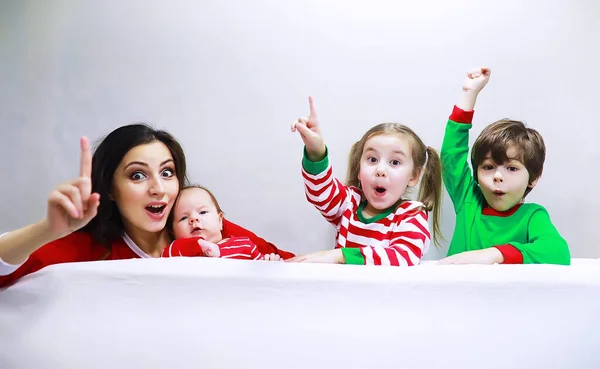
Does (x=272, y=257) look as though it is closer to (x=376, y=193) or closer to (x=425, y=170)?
(x=376, y=193)

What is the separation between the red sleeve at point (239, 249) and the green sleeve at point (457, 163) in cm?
63

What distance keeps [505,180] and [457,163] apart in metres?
0.17

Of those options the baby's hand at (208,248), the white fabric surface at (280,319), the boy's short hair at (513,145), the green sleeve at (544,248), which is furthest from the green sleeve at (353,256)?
the boy's short hair at (513,145)

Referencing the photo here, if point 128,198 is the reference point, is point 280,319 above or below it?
below

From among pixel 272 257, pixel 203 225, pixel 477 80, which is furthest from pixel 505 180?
pixel 203 225

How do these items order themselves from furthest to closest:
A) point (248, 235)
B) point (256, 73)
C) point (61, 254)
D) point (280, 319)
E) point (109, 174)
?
point (256, 73) < point (248, 235) < point (109, 174) < point (61, 254) < point (280, 319)

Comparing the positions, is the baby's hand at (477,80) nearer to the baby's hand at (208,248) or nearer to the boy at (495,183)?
the boy at (495,183)

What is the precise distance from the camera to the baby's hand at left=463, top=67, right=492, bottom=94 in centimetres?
172

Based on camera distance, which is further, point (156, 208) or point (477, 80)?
point (477, 80)

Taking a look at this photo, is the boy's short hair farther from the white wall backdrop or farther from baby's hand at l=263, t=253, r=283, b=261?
baby's hand at l=263, t=253, r=283, b=261

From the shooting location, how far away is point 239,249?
4.99 feet

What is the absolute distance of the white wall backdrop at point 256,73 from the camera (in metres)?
1.92

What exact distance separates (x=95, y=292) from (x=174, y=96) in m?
0.90

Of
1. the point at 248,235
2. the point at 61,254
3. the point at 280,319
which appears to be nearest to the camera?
the point at 280,319
